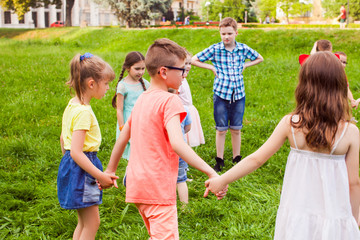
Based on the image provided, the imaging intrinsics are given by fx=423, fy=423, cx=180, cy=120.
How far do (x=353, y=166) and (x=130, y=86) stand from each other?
2902 mm

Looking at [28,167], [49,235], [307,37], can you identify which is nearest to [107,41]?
[307,37]

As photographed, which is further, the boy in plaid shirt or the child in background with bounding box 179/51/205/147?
the boy in plaid shirt

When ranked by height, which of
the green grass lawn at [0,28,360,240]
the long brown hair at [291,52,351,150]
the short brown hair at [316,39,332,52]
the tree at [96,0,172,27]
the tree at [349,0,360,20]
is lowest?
the green grass lawn at [0,28,360,240]

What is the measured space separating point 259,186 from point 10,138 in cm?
446

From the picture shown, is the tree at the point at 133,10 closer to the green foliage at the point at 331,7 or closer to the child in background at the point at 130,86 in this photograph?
the green foliage at the point at 331,7

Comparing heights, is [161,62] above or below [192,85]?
above

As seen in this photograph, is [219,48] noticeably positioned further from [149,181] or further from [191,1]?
[191,1]

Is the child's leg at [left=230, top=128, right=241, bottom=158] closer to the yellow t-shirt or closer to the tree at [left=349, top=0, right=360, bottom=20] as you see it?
the yellow t-shirt

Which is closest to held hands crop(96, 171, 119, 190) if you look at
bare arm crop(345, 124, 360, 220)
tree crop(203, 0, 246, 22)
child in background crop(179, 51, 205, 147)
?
bare arm crop(345, 124, 360, 220)

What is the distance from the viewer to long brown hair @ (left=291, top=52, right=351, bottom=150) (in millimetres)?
2484

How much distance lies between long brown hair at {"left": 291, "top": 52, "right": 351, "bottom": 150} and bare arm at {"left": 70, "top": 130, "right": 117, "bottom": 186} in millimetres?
1393

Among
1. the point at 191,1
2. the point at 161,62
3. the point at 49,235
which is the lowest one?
the point at 49,235

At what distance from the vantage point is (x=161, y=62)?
2852 millimetres

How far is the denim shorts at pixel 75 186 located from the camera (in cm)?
312
